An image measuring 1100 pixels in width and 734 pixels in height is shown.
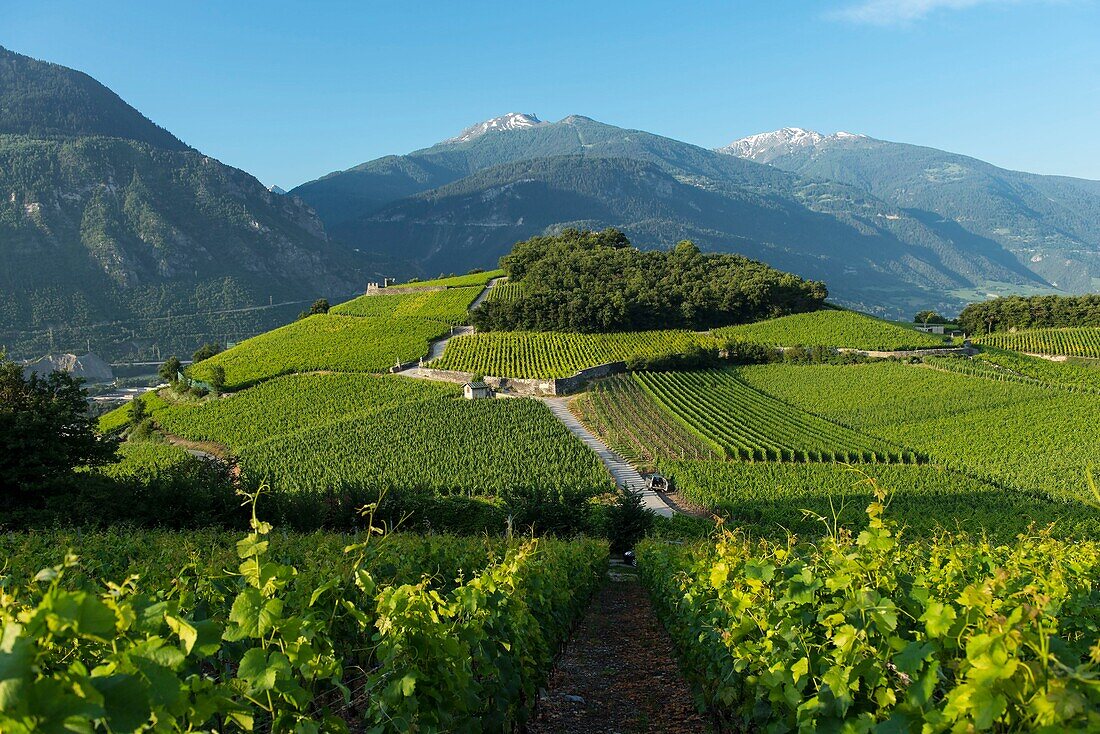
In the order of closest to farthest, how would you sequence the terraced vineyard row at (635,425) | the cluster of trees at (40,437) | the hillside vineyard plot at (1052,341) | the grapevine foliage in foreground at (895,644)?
the grapevine foliage in foreground at (895,644)
the cluster of trees at (40,437)
the terraced vineyard row at (635,425)
the hillside vineyard plot at (1052,341)

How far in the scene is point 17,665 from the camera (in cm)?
146

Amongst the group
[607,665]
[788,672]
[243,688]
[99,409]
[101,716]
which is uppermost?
[101,716]

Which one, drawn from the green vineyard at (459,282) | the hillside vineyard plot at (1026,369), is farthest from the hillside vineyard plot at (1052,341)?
the green vineyard at (459,282)

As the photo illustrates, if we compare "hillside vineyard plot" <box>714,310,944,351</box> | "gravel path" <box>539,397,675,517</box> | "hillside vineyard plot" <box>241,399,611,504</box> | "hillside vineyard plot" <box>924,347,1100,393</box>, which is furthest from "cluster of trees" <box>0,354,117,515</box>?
"hillside vineyard plot" <box>924,347,1100,393</box>

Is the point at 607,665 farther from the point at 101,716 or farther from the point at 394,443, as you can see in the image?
the point at 394,443

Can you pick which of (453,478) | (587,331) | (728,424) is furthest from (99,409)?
(728,424)

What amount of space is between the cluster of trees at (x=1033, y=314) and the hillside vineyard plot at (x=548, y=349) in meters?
39.2

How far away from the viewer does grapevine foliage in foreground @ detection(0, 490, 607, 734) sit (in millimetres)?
1699

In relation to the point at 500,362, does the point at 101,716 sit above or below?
above

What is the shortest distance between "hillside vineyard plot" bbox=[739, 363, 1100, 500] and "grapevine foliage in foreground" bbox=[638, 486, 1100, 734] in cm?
2967

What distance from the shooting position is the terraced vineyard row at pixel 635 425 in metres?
37.3

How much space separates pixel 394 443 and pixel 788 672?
33854 mm

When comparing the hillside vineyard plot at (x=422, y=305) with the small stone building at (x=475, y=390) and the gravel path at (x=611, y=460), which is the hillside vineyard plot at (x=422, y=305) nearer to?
the small stone building at (x=475, y=390)

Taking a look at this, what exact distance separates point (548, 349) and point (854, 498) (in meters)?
31.6
